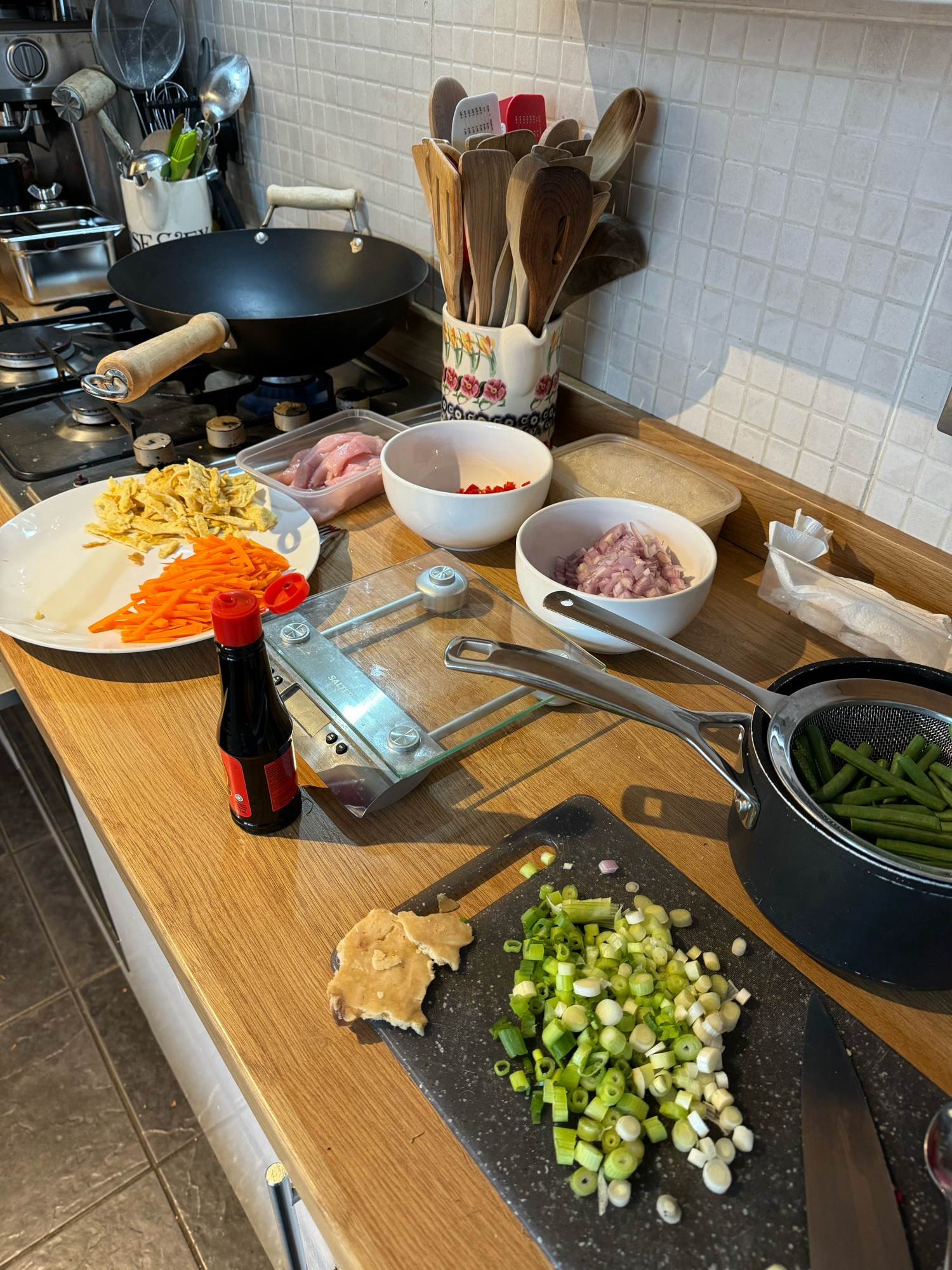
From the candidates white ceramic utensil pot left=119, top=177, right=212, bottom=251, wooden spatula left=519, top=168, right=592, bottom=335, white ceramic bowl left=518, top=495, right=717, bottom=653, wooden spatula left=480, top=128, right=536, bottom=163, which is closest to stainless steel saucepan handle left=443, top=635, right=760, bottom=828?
white ceramic bowl left=518, top=495, right=717, bottom=653

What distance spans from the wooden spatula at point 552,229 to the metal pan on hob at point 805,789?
1.35 feet

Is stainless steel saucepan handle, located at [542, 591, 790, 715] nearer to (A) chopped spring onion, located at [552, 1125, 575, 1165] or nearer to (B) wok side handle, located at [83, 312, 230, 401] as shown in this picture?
(A) chopped spring onion, located at [552, 1125, 575, 1165]

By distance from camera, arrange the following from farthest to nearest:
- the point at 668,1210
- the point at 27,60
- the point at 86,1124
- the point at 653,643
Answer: the point at 27,60 → the point at 86,1124 → the point at 653,643 → the point at 668,1210

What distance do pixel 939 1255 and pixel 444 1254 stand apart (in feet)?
0.87

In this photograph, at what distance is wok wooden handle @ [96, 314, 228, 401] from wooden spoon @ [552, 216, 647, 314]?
412 mm

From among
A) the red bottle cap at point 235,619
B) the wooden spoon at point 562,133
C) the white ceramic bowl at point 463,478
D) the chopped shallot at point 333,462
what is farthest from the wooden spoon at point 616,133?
the red bottle cap at point 235,619

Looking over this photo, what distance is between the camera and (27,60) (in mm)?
1693

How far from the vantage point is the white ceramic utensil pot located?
→ 151 centimetres

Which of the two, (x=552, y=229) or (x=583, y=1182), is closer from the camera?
(x=583, y=1182)

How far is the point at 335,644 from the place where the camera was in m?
0.81

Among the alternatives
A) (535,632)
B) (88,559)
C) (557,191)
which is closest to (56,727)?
(88,559)

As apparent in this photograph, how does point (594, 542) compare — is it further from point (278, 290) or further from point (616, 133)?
point (278, 290)

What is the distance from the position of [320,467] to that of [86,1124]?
42.8 inches

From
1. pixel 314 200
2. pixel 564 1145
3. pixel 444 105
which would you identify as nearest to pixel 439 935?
pixel 564 1145
